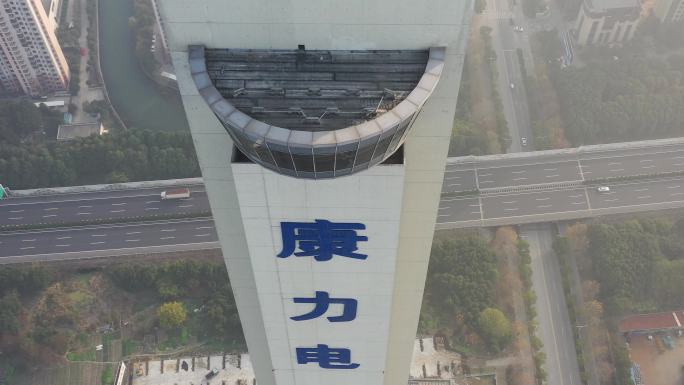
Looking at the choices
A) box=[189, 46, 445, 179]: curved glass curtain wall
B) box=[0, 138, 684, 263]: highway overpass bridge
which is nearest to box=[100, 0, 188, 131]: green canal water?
box=[0, 138, 684, 263]: highway overpass bridge

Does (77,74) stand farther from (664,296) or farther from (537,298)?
(664,296)

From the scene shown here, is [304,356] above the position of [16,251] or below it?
below

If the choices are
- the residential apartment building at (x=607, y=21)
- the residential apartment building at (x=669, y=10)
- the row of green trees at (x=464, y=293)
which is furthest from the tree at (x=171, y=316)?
the residential apartment building at (x=669, y=10)

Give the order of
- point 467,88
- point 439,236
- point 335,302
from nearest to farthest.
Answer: point 335,302, point 439,236, point 467,88

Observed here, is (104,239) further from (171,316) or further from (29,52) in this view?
(29,52)

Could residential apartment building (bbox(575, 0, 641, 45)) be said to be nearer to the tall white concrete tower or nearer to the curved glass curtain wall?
the tall white concrete tower

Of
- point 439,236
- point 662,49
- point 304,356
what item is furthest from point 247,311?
point 662,49

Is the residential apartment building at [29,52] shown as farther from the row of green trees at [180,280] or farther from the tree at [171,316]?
the tree at [171,316]
